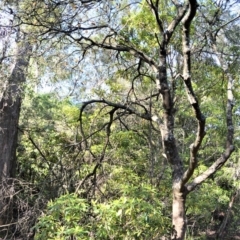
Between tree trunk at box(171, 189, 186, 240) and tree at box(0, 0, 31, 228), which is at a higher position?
tree at box(0, 0, 31, 228)

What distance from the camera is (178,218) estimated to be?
388cm

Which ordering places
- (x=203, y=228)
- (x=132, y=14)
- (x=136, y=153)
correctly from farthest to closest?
(x=203, y=228), (x=136, y=153), (x=132, y=14)

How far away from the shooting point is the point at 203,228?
429 inches

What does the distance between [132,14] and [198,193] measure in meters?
3.88

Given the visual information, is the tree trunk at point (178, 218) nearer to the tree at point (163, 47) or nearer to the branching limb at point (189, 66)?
the tree at point (163, 47)

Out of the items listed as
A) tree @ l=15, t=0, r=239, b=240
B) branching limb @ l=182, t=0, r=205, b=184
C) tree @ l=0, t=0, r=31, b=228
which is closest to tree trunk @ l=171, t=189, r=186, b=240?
tree @ l=15, t=0, r=239, b=240

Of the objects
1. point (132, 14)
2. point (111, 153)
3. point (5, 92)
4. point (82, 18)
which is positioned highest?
→ point (132, 14)

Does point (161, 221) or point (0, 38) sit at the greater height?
point (0, 38)

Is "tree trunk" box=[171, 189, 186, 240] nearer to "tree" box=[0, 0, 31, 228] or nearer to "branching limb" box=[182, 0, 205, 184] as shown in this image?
"branching limb" box=[182, 0, 205, 184]

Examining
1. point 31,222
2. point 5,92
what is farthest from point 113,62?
point 31,222

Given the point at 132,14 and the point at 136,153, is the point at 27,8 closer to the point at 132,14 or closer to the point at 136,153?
the point at 132,14

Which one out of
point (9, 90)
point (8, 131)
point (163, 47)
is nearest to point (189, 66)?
point (163, 47)

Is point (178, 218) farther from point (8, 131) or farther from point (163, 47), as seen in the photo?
point (8, 131)

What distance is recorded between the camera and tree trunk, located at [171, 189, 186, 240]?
381cm
